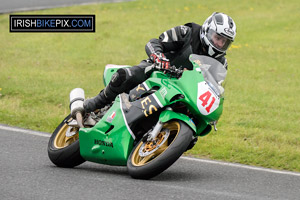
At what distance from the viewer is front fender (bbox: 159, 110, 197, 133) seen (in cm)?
611

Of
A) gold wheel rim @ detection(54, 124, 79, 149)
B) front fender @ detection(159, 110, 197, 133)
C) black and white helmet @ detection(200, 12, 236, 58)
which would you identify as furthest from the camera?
gold wheel rim @ detection(54, 124, 79, 149)

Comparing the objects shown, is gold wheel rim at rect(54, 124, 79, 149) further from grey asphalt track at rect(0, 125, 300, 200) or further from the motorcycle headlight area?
the motorcycle headlight area

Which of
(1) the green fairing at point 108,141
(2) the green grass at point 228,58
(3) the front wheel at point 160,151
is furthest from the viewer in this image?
(2) the green grass at point 228,58

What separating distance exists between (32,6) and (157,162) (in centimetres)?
1653

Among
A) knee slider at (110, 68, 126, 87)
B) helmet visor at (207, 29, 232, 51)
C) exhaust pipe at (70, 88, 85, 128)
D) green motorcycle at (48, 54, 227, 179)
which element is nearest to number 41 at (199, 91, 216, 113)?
green motorcycle at (48, 54, 227, 179)

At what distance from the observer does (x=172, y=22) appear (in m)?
20.2

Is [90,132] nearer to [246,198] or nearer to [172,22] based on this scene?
[246,198]

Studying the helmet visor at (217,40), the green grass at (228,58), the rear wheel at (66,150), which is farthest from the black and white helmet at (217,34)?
the green grass at (228,58)

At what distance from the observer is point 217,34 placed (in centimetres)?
680

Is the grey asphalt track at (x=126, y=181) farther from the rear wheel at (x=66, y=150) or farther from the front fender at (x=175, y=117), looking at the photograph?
the front fender at (x=175, y=117)

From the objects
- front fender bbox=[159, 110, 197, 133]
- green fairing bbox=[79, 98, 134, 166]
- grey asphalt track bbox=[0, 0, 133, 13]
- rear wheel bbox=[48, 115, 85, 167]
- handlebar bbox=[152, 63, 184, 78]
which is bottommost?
grey asphalt track bbox=[0, 0, 133, 13]

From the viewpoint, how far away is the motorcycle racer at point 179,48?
6793 mm

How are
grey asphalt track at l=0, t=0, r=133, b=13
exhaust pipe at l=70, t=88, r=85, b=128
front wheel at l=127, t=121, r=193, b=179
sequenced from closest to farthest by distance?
front wheel at l=127, t=121, r=193, b=179, exhaust pipe at l=70, t=88, r=85, b=128, grey asphalt track at l=0, t=0, r=133, b=13

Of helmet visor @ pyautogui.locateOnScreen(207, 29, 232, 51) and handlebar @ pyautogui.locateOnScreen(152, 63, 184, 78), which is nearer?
handlebar @ pyautogui.locateOnScreen(152, 63, 184, 78)
